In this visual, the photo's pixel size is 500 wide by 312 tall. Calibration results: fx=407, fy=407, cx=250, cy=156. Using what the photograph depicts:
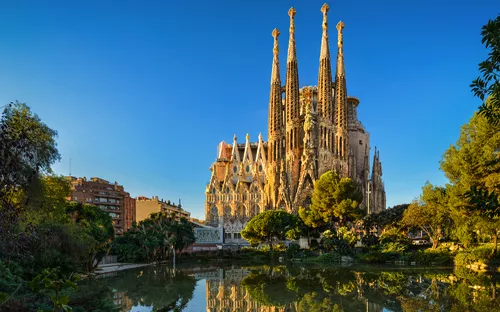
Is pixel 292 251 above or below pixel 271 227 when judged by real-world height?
below

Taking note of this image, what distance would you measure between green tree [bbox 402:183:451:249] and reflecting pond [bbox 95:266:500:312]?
23.7ft

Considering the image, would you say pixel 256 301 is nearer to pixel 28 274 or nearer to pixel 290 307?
pixel 290 307

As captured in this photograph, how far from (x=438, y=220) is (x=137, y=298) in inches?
940

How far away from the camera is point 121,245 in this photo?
119 feet

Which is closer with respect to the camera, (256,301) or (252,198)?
(256,301)

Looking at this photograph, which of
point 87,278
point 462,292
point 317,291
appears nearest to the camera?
point 462,292

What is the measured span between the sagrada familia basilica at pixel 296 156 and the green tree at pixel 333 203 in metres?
11.7

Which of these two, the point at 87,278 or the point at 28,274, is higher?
the point at 28,274

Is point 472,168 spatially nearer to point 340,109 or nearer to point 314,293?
point 314,293

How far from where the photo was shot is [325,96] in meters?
60.7

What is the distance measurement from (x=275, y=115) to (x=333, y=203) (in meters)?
22.6

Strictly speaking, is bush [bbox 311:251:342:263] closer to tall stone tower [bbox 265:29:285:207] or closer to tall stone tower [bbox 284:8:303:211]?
tall stone tower [bbox 284:8:303:211]

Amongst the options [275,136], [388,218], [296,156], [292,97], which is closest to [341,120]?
[292,97]

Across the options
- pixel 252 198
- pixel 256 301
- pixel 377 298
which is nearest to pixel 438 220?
pixel 377 298
